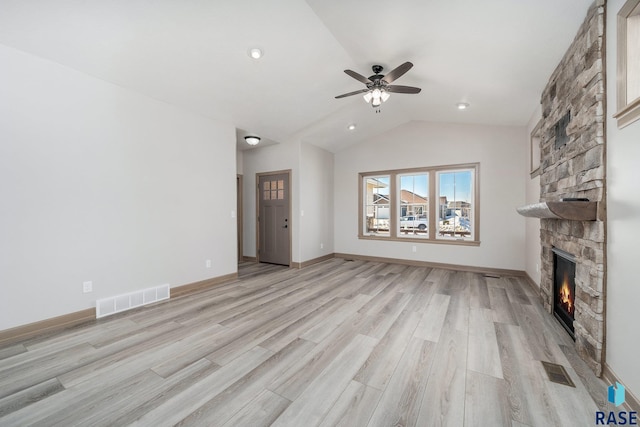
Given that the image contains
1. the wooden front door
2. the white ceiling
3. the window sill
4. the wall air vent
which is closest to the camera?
the white ceiling

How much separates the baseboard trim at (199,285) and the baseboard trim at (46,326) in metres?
0.97

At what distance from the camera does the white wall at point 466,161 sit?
16.5 ft

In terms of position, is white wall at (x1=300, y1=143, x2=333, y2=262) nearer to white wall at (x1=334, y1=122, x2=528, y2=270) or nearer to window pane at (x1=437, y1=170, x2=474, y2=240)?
white wall at (x1=334, y1=122, x2=528, y2=270)

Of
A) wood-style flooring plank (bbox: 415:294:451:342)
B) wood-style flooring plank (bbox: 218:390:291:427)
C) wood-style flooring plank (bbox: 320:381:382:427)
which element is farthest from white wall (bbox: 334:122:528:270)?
wood-style flooring plank (bbox: 218:390:291:427)

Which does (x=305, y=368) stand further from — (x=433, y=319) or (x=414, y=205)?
(x=414, y=205)

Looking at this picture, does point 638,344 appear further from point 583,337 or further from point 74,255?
point 74,255

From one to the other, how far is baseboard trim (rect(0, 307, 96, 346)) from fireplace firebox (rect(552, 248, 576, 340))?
5.02 m

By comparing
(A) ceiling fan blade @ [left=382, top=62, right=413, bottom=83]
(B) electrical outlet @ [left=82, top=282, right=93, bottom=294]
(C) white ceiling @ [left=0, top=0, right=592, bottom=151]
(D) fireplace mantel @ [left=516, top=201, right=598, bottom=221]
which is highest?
(C) white ceiling @ [left=0, top=0, right=592, bottom=151]

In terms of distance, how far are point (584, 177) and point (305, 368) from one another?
273cm

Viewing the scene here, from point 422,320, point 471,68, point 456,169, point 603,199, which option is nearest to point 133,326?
point 422,320

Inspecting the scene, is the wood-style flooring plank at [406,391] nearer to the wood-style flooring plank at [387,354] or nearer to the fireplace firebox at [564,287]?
the wood-style flooring plank at [387,354]


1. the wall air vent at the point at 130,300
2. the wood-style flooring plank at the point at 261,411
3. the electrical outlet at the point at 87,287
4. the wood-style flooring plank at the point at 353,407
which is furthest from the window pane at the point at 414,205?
the electrical outlet at the point at 87,287

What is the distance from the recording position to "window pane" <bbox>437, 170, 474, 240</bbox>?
18.1ft

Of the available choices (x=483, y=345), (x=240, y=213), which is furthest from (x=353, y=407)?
(x=240, y=213)
